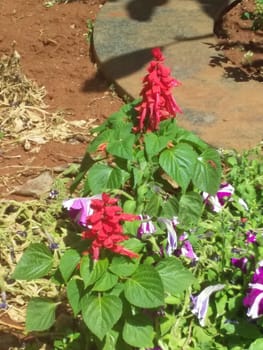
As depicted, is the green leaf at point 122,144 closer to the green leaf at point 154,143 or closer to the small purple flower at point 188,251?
the green leaf at point 154,143

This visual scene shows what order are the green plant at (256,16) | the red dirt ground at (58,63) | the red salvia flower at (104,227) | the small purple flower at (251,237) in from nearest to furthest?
the red salvia flower at (104,227), the small purple flower at (251,237), the red dirt ground at (58,63), the green plant at (256,16)

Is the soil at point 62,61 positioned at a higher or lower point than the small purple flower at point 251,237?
lower

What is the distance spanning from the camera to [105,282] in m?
2.63

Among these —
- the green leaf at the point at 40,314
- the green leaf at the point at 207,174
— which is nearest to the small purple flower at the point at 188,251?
the green leaf at the point at 207,174

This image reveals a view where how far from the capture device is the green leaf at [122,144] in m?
3.06

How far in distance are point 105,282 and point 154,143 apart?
63 cm

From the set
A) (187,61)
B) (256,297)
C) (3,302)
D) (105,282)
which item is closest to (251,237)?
(256,297)

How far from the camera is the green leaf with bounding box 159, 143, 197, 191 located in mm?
3037

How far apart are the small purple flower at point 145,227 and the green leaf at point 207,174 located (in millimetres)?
211

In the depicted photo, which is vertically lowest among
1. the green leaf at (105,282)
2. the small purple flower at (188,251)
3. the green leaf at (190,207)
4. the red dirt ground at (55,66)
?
the red dirt ground at (55,66)

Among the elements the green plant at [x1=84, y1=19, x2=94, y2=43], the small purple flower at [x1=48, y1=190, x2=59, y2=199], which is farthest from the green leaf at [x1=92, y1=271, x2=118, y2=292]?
the green plant at [x1=84, y1=19, x2=94, y2=43]

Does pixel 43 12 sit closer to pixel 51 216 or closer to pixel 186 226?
pixel 51 216

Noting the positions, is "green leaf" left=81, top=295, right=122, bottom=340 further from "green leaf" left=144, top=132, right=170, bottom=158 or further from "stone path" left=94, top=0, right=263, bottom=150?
"stone path" left=94, top=0, right=263, bottom=150

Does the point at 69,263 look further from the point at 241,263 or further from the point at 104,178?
the point at 241,263
